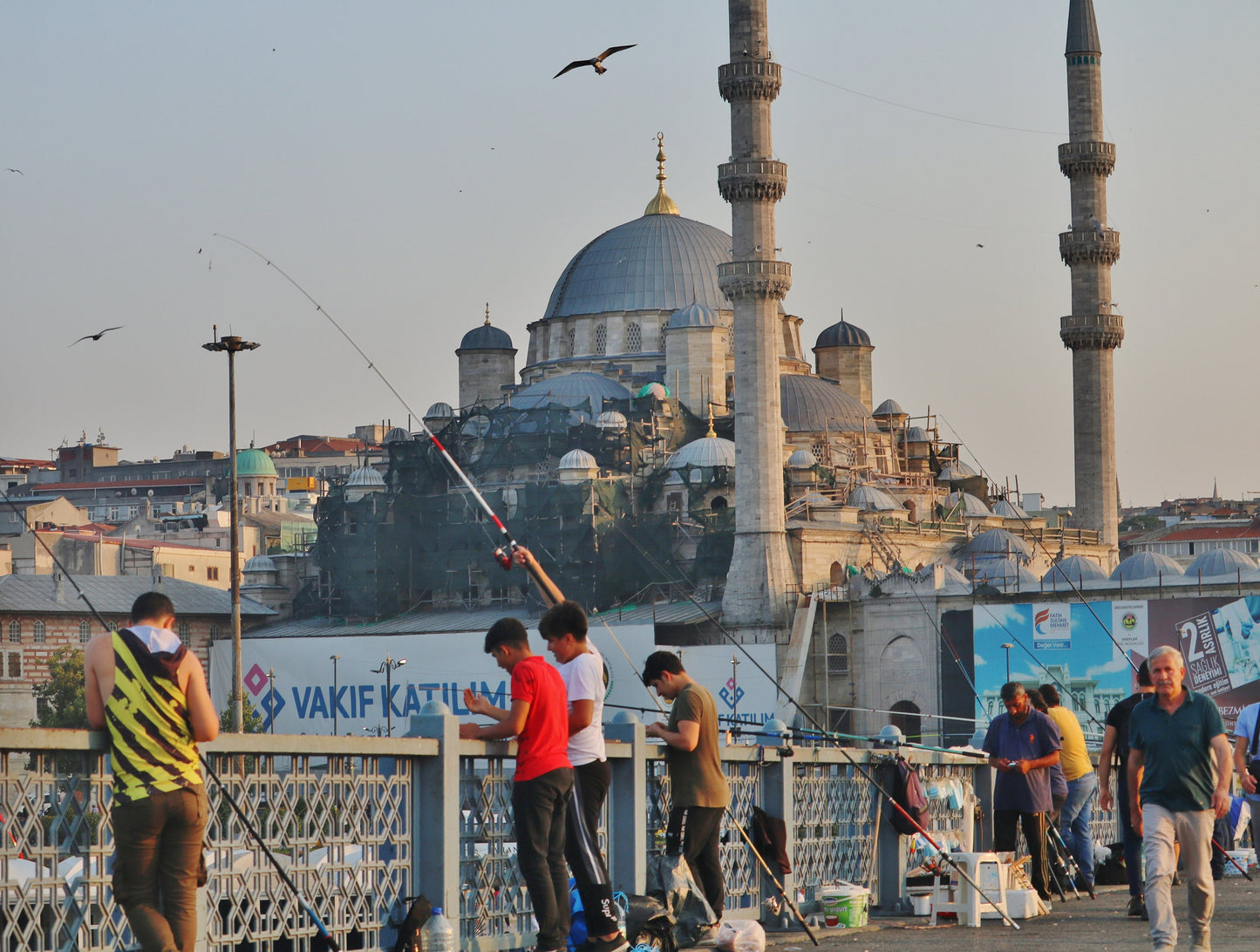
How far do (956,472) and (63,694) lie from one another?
24.9 metres

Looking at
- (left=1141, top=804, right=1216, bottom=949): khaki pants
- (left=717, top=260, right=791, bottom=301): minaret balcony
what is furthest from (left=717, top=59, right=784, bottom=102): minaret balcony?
(left=1141, top=804, right=1216, bottom=949): khaki pants

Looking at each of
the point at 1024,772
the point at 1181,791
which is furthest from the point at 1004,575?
the point at 1181,791

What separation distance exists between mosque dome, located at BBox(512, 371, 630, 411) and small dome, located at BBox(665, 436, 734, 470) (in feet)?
13.9

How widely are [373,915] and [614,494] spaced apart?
1623 inches

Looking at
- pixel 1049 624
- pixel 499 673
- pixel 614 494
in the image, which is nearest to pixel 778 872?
pixel 1049 624

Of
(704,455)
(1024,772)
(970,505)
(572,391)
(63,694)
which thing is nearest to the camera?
(1024,772)

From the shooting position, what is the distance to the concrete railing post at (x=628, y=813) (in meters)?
7.15

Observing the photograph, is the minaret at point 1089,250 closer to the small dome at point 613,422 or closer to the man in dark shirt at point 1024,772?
the small dome at point 613,422

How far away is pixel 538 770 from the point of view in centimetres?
612

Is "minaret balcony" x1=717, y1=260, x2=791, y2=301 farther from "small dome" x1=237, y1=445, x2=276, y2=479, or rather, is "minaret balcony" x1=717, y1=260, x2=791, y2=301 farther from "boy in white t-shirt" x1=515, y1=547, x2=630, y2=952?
"small dome" x1=237, y1=445, x2=276, y2=479

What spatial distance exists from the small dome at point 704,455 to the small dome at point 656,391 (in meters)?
2.86

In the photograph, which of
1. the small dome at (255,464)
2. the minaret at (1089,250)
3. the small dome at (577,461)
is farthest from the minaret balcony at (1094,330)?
the small dome at (255,464)

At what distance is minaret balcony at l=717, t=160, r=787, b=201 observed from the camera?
38156 mm

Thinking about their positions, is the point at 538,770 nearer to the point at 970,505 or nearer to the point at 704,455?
the point at 704,455
